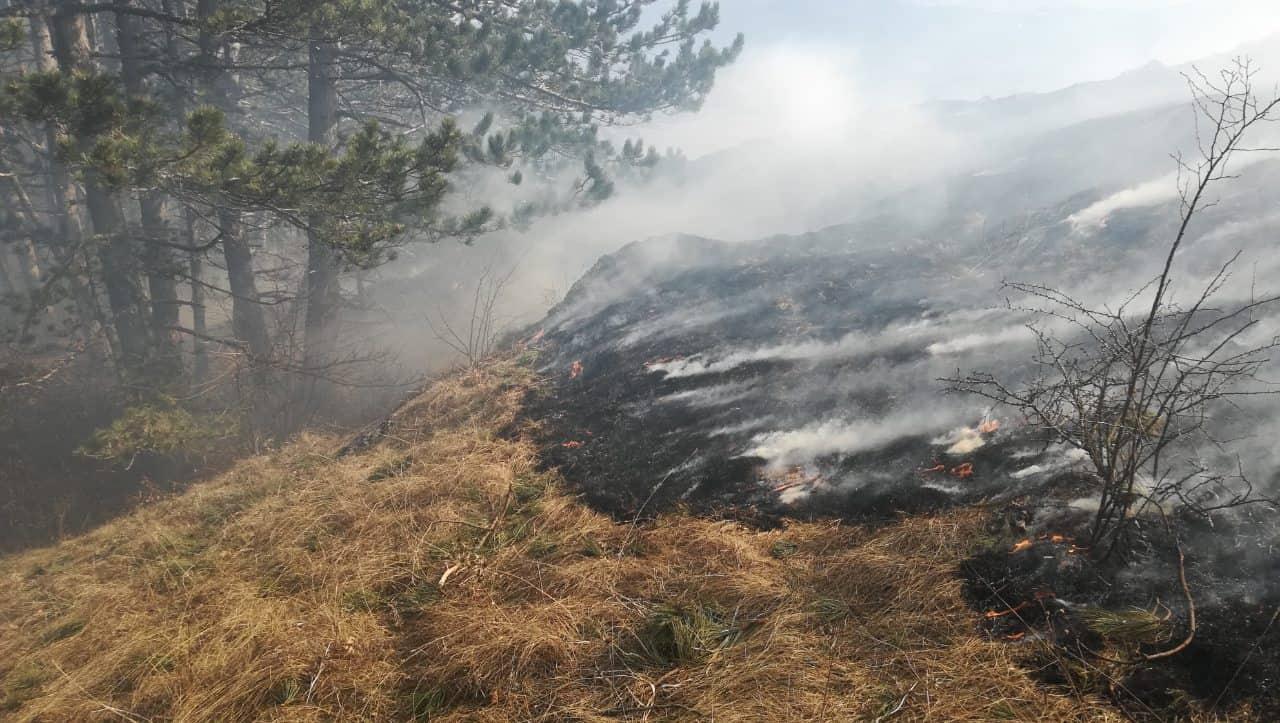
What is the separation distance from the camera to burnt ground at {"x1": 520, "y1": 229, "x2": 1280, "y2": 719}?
2770 mm

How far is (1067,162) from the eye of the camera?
14.3 m

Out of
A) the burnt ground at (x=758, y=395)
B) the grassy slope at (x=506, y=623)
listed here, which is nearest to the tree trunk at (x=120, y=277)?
the grassy slope at (x=506, y=623)

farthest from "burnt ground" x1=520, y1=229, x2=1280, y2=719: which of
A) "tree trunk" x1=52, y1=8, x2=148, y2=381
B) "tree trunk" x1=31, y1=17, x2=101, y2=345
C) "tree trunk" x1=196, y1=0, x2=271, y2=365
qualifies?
"tree trunk" x1=31, y1=17, x2=101, y2=345

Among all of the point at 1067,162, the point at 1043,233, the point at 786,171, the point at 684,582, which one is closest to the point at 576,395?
the point at 684,582

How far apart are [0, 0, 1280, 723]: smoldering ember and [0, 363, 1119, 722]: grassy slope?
0.07 feet

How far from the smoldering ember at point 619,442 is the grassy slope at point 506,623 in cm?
2

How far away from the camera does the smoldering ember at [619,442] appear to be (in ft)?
9.34

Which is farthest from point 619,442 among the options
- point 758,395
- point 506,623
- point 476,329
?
point 476,329

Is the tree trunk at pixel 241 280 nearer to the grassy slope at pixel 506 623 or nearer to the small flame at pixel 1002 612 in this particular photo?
the grassy slope at pixel 506 623

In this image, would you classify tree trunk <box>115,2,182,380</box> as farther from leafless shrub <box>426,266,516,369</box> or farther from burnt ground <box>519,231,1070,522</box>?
burnt ground <box>519,231,1070,522</box>

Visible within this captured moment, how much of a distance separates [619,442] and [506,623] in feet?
9.54

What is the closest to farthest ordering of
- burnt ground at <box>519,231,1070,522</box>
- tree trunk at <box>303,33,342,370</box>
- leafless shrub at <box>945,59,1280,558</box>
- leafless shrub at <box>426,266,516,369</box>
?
leafless shrub at <box>945,59,1280,558</box> < burnt ground at <box>519,231,1070,522</box> < leafless shrub at <box>426,266,516,369</box> < tree trunk at <box>303,33,342,370</box>

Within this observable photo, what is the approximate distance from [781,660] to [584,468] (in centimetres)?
306

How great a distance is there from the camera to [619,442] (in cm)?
600
